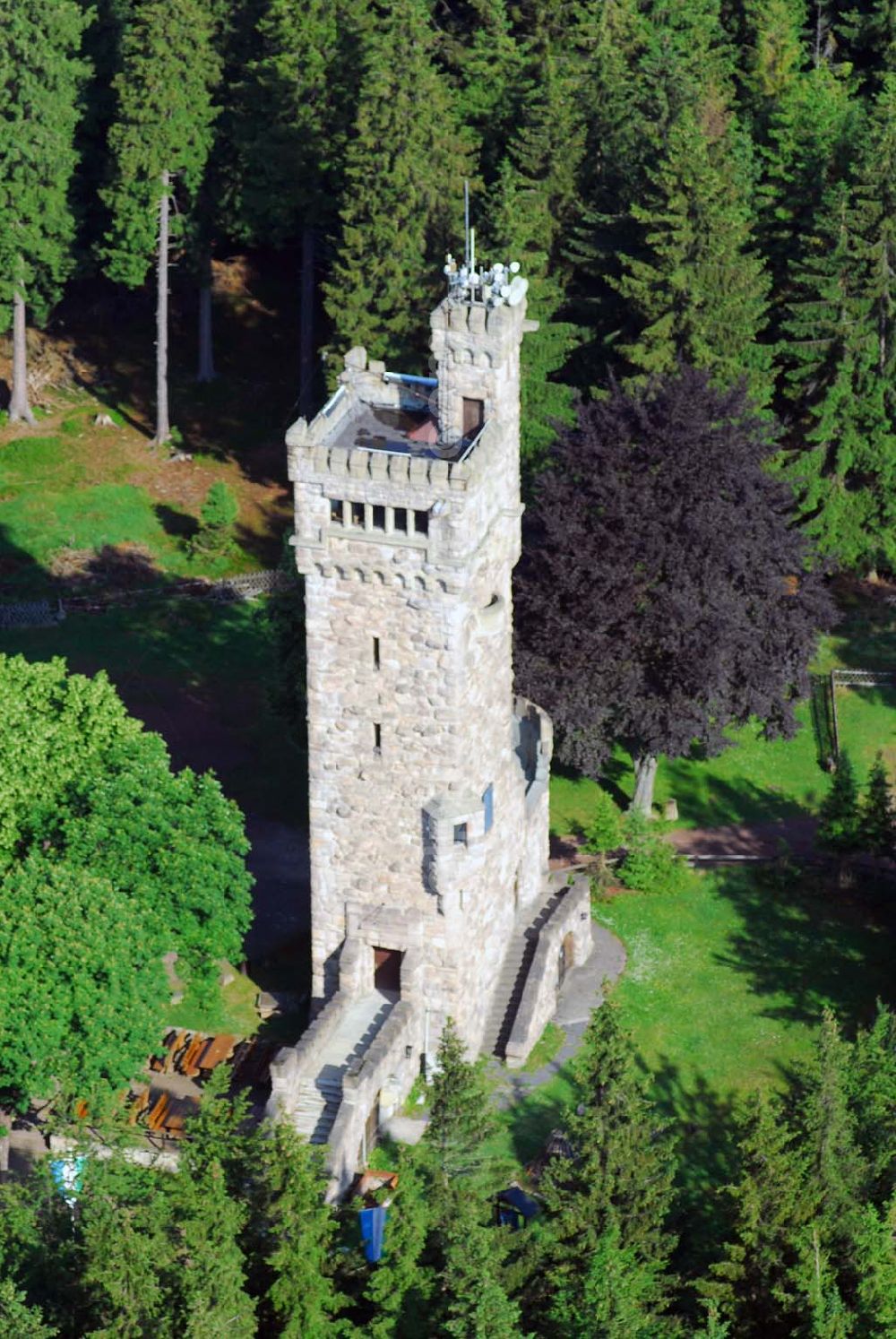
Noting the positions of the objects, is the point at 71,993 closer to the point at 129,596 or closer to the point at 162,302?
the point at 129,596

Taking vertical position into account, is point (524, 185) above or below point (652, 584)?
above

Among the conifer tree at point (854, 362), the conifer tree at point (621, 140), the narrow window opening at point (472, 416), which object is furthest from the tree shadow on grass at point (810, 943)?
the conifer tree at point (621, 140)

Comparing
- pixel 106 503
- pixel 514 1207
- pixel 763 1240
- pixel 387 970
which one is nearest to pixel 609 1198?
pixel 763 1240

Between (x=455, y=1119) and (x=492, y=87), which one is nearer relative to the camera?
(x=455, y=1119)

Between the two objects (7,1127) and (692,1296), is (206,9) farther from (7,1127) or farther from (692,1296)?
(692,1296)

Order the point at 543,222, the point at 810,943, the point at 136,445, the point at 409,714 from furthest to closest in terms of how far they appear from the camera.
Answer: the point at 136,445
the point at 543,222
the point at 810,943
the point at 409,714

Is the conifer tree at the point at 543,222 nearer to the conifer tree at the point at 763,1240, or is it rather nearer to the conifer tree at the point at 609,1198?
the conifer tree at the point at 609,1198
